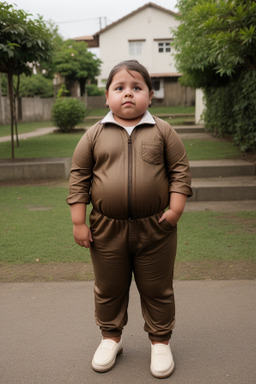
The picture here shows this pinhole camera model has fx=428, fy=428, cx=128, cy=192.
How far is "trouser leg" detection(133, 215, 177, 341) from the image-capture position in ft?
7.58

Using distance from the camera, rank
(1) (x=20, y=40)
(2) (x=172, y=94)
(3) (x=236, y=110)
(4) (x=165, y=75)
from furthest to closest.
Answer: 1. (2) (x=172, y=94)
2. (4) (x=165, y=75)
3. (3) (x=236, y=110)
4. (1) (x=20, y=40)

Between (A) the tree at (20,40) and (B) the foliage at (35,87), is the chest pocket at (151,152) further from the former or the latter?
(B) the foliage at (35,87)

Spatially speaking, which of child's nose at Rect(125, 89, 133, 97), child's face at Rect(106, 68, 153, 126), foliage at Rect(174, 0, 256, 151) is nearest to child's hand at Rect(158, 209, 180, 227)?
child's face at Rect(106, 68, 153, 126)

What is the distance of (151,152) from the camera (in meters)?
2.28

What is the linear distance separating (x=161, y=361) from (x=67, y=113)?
15709 millimetres

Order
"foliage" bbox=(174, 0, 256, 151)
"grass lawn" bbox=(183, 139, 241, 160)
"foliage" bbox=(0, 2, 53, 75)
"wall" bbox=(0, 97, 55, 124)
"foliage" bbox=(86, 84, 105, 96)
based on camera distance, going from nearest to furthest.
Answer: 1. "foliage" bbox=(174, 0, 256, 151)
2. "foliage" bbox=(0, 2, 53, 75)
3. "grass lawn" bbox=(183, 139, 241, 160)
4. "wall" bbox=(0, 97, 55, 124)
5. "foliage" bbox=(86, 84, 105, 96)

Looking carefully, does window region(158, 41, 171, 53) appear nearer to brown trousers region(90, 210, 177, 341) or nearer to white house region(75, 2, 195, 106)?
white house region(75, 2, 195, 106)

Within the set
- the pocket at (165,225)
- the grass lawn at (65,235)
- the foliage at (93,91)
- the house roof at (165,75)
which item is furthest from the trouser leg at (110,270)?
the foliage at (93,91)

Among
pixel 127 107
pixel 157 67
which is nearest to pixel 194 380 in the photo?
pixel 127 107

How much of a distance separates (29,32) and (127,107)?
733 centimetres

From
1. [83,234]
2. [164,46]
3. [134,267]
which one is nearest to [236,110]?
[134,267]

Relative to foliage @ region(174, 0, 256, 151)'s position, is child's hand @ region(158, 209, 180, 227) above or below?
below

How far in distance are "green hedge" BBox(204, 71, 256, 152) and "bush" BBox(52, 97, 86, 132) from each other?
5.74 metres

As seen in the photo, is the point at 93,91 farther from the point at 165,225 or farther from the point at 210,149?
the point at 165,225
